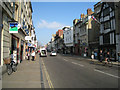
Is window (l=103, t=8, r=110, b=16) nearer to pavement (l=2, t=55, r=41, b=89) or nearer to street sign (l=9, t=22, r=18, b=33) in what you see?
street sign (l=9, t=22, r=18, b=33)

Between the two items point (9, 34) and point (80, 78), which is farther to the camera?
point (9, 34)

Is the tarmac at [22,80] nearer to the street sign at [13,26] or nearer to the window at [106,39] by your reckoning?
the street sign at [13,26]

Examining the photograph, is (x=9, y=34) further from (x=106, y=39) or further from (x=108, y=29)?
(x=106, y=39)

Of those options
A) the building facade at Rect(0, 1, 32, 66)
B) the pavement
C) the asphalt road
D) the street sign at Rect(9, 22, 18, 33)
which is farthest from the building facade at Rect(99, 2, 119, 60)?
the pavement

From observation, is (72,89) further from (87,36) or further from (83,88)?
(87,36)

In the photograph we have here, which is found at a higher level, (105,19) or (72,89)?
(105,19)

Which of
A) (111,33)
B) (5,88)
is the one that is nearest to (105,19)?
(111,33)

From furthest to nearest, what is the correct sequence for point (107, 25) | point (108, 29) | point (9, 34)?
point (107, 25), point (108, 29), point (9, 34)

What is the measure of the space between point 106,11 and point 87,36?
12.6 m

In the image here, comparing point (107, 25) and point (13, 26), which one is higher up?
point (107, 25)

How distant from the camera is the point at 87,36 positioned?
39.0 metres

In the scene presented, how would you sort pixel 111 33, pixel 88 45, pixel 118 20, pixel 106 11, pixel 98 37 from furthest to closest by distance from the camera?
pixel 88 45 → pixel 98 37 → pixel 106 11 → pixel 111 33 → pixel 118 20

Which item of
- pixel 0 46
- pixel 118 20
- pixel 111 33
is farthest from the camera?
pixel 111 33

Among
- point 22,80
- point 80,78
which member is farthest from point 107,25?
point 22,80
